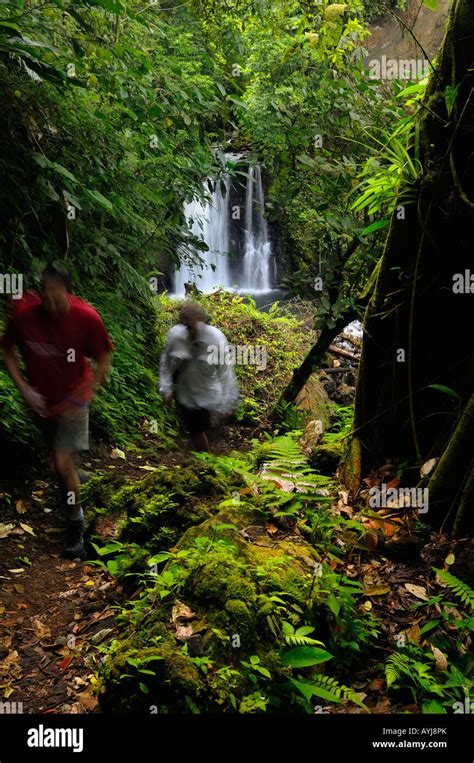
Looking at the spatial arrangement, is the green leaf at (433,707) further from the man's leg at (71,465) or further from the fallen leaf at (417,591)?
the man's leg at (71,465)

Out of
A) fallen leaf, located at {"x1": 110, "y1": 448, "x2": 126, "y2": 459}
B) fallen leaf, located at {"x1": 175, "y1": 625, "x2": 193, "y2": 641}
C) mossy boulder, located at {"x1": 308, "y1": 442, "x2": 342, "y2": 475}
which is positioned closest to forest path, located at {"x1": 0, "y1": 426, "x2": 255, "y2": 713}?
fallen leaf, located at {"x1": 175, "y1": 625, "x2": 193, "y2": 641}

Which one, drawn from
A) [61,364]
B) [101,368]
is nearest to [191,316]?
[101,368]

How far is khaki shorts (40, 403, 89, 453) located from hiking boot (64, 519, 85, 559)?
0.58 m

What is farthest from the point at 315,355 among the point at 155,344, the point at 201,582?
the point at 201,582

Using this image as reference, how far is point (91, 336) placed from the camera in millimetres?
4230

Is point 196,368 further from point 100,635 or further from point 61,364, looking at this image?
point 100,635

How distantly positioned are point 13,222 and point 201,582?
16.2ft

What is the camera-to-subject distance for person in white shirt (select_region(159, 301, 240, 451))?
18.4ft

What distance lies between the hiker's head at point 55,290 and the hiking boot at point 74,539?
5.45ft

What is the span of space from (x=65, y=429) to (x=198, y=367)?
1.84 metres

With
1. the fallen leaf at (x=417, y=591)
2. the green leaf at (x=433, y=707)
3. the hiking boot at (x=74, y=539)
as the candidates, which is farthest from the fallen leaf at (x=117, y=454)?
the green leaf at (x=433, y=707)

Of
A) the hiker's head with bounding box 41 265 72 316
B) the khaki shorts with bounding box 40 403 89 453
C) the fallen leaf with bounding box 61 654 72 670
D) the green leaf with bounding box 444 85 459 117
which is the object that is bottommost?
the fallen leaf with bounding box 61 654 72 670

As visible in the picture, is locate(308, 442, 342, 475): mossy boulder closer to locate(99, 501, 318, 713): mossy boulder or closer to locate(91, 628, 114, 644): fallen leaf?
locate(99, 501, 318, 713): mossy boulder

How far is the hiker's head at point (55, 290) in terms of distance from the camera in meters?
3.99
